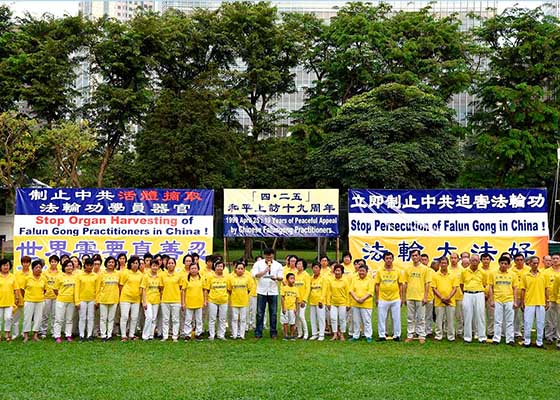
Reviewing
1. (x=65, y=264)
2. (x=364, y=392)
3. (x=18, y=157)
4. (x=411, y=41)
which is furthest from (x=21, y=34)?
(x=364, y=392)

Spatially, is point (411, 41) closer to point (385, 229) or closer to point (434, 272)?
point (385, 229)

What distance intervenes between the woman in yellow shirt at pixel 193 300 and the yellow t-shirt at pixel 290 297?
1.23 meters

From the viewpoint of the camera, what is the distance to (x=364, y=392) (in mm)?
6293

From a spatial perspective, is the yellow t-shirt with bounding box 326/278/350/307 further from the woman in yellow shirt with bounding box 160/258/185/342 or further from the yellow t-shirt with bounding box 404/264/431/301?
the woman in yellow shirt with bounding box 160/258/185/342

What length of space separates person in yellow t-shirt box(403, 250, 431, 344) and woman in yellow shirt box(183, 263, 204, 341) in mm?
3052

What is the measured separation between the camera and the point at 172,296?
9.23 metres

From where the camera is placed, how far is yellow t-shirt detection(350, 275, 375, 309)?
366 inches

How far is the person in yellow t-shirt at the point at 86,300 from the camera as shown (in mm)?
9148

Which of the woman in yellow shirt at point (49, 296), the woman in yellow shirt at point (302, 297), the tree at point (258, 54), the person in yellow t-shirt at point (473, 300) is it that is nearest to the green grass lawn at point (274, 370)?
the person in yellow t-shirt at point (473, 300)

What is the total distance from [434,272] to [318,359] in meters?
2.48

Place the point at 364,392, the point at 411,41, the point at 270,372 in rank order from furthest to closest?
the point at 411,41, the point at 270,372, the point at 364,392

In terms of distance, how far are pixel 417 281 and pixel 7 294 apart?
5.91 metres

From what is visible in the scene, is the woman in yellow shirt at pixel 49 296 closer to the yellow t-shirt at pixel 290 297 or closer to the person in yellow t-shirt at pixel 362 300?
the yellow t-shirt at pixel 290 297

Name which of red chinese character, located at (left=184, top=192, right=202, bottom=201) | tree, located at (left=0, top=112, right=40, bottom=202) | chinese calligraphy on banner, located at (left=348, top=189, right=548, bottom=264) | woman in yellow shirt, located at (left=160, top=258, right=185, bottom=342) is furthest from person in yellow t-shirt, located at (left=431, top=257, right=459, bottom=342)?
tree, located at (left=0, top=112, right=40, bottom=202)
